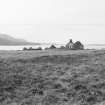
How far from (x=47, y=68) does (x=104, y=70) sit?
595cm

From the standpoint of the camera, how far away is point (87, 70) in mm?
19703

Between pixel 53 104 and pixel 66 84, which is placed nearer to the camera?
pixel 53 104

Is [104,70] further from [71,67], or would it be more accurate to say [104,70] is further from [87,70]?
[71,67]

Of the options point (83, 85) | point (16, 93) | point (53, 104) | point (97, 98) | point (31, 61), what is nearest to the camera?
point (53, 104)

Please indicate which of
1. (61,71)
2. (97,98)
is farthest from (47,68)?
(97,98)

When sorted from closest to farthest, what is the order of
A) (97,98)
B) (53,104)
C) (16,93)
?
(53,104), (97,98), (16,93)

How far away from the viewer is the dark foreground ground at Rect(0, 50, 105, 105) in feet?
41.5

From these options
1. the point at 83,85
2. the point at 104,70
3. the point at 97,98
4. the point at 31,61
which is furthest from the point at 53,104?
the point at 31,61

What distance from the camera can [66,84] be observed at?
621 inches

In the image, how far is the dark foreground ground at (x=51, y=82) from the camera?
12664 millimetres

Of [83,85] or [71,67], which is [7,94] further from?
[71,67]

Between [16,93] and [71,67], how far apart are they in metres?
8.80

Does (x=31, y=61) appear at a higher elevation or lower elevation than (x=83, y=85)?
higher

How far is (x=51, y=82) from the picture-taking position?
53.0 feet
